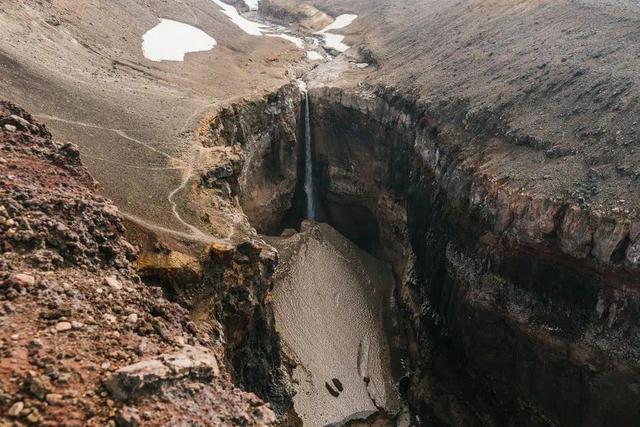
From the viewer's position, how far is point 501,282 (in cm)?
2341

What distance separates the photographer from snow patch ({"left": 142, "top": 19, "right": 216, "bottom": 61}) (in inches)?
1535

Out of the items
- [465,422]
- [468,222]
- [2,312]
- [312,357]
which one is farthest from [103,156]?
[465,422]

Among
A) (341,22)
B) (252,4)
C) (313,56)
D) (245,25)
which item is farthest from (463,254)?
(252,4)

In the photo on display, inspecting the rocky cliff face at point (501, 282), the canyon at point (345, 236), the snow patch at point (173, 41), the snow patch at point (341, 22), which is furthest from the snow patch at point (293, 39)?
the rocky cliff face at point (501, 282)

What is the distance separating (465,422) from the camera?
24516 millimetres

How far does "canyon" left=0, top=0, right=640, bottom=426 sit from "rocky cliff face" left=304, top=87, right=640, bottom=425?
0.10 metres

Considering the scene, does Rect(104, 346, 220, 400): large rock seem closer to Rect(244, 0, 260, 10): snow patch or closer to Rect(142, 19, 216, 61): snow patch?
Rect(142, 19, 216, 61): snow patch

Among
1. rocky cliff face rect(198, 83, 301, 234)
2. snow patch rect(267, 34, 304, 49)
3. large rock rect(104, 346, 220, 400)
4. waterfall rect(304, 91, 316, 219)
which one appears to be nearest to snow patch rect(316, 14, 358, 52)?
snow patch rect(267, 34, 304, 49)

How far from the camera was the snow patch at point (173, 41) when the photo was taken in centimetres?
3900

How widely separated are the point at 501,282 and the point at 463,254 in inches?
106

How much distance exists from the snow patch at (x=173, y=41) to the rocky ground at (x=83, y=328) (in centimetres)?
2450

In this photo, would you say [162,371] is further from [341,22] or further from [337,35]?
[341,22]

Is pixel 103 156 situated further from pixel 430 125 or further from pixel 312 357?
pixel 430 125

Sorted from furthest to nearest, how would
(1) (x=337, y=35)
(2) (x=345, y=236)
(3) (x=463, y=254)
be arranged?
(1) (x=337, y=35)
(2) (x=345, y=236)
(3) (x=463, y=254)
